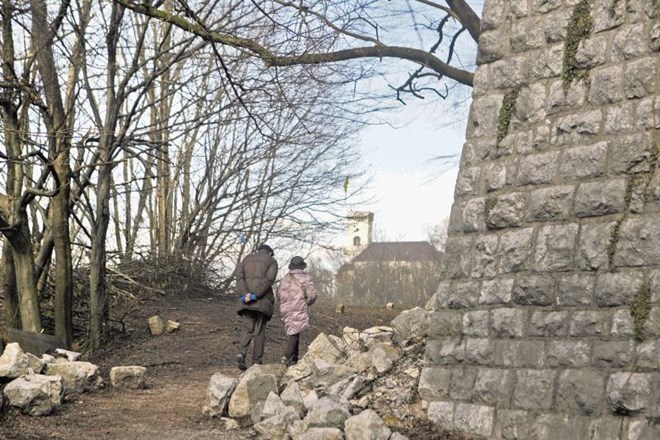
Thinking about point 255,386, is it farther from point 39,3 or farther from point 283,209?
point 283,209

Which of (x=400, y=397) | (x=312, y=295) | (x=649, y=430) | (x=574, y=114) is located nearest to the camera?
(x=649, y=430)

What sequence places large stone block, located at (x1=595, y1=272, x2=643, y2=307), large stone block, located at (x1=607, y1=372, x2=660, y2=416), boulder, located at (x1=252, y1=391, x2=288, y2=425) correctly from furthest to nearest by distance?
boulder, located at (x1=252, y1=391, x2=288, y2=425) < large stone block, located at (x1=595, y1=272, x2=643, y2=307) < large stone block, located at (x1=607, y1=372, x2=660, y2=416)

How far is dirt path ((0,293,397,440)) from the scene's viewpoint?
8.35m

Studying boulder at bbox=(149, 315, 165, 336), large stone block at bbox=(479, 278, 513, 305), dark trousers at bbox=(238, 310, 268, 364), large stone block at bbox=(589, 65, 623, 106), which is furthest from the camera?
boulder at bbox=(149, 315, 165, 336)

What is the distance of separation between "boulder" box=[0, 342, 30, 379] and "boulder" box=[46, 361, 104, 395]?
71cm

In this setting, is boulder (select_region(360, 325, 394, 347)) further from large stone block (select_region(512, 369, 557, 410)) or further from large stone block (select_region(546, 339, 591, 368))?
large stone block (select_region(546, 339, 591, 368))

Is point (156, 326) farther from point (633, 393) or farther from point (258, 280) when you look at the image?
point (633, 393)

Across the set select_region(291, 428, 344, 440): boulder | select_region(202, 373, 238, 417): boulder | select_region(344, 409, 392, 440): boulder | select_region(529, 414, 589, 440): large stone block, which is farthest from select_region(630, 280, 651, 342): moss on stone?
select_region(202, 373, 238, 417): boulder

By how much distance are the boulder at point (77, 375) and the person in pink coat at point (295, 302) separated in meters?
2.41

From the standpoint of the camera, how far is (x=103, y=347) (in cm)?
1453

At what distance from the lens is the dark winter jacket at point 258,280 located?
12.0m

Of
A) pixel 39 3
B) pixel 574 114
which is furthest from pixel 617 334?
pixel 39 3

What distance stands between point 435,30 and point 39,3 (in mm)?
7352

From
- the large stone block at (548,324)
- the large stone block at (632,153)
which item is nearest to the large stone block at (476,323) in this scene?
the large stone block at (548,324)
